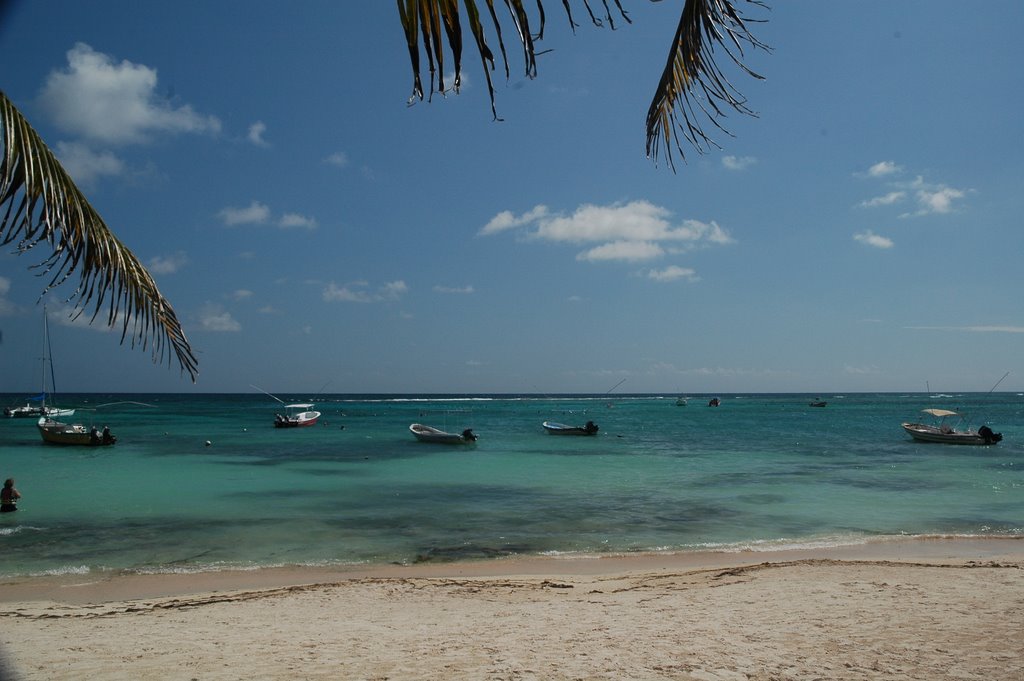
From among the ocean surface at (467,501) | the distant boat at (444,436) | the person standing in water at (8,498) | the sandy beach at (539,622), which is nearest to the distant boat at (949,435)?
the ocean surface at (467,501)

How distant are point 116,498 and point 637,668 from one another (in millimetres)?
19068

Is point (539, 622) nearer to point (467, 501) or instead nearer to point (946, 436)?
point (467, 501)

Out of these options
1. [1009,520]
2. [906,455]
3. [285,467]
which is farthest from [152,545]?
[906,455]

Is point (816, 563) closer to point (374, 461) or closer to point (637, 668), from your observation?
point (637, 668)

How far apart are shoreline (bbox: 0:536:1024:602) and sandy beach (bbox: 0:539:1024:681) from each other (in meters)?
0.07

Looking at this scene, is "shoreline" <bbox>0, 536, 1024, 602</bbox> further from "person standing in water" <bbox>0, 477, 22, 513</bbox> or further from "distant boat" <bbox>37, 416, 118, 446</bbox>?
"distant boat" <bbox>37, 416, 118, 446</bbox>

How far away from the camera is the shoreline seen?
10461 mm

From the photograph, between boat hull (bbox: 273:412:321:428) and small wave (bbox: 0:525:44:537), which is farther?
boat hull (bbox: 273:412:321:428)

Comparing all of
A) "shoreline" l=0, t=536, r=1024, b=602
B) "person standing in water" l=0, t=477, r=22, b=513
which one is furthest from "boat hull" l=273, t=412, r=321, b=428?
"shoreline" l=0, t=536, r=1024, b=602

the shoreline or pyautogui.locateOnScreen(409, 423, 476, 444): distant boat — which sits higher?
the shoreline

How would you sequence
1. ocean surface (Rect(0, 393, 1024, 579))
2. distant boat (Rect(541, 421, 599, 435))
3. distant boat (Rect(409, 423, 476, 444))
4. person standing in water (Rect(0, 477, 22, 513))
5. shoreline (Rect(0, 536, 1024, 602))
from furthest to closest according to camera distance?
distant boat (Rect(541, 421, 599, 435))
distant boat (Rect(409, 423, 476, 444))
person standing in water (Rect(0, 477, 22, 513))
ocean surface (Rect(0, 393, 1024, 579))
shoreline (Rect(0, 536, 1024, 602))

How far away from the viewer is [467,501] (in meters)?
19.3

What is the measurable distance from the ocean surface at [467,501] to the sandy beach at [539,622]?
1.98 m

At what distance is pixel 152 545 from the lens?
13.9 metres
